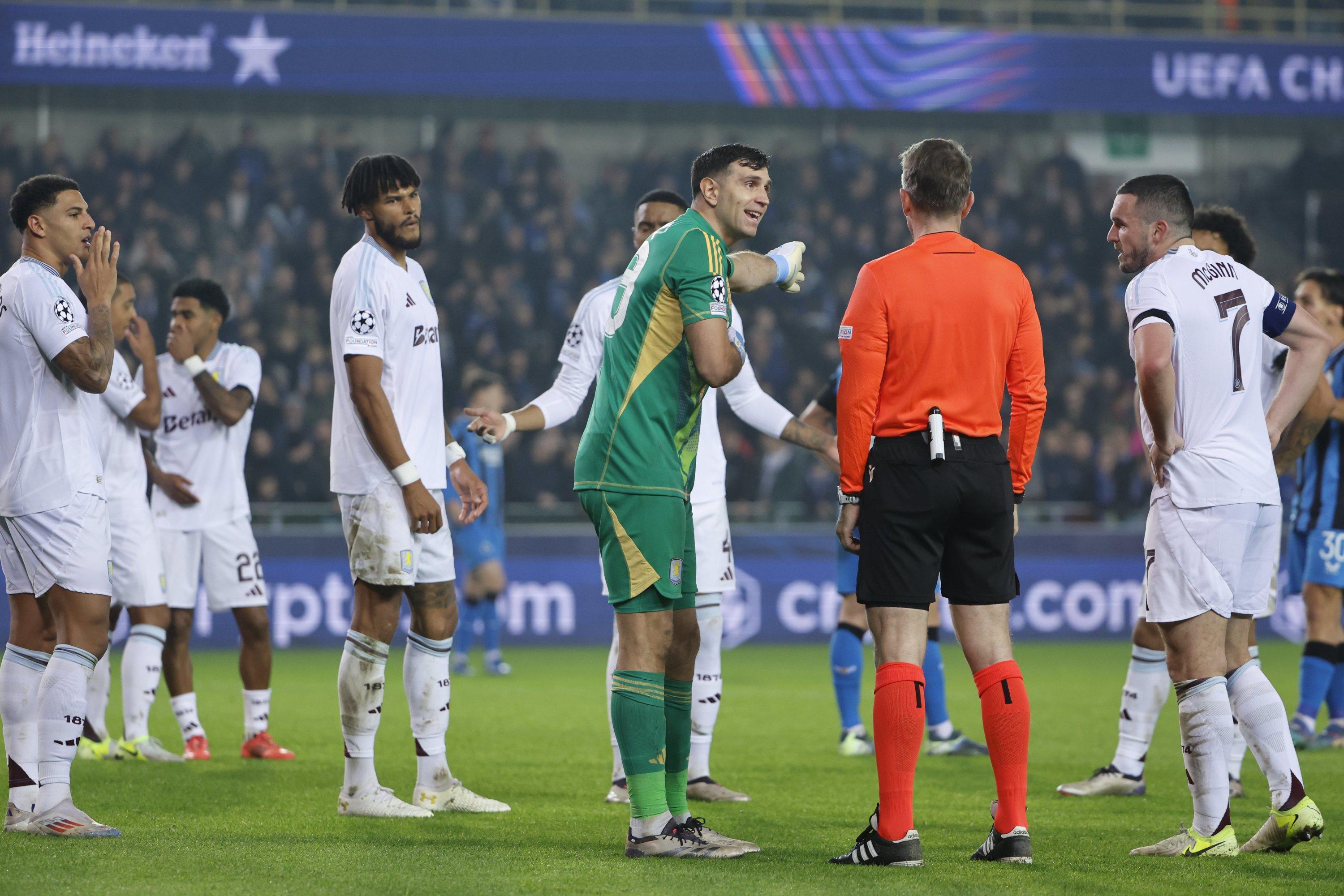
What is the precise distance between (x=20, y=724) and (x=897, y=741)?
10.8 ft

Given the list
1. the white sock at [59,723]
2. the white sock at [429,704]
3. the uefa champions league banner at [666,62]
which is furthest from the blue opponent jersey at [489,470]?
the white sock at [59,723]

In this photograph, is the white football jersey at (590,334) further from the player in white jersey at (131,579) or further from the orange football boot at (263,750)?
the orange football boot at (263,750)

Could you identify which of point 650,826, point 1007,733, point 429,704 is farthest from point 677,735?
point 429,704

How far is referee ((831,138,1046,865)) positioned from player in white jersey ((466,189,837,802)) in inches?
52.2

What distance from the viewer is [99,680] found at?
25.0 ft

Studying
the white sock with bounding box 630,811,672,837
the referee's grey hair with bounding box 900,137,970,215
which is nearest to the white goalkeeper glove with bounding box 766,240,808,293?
the referee's grey hair with bounding box 900,137,970,215

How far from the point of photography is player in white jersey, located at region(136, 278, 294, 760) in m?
7.70

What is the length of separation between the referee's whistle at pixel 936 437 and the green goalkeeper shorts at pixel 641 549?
0.86 metres

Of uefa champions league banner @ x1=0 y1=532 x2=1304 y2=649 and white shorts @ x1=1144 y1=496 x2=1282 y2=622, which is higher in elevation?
white shorts @ x1=1144 y1=496 x2=1282 y2=622

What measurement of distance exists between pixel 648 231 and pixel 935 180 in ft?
6.88

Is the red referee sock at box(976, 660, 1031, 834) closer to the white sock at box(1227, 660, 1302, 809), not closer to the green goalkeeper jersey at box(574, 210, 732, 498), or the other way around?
the white sock at box(1227, 660, 1302, 809)

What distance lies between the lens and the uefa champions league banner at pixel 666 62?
16.6 meters

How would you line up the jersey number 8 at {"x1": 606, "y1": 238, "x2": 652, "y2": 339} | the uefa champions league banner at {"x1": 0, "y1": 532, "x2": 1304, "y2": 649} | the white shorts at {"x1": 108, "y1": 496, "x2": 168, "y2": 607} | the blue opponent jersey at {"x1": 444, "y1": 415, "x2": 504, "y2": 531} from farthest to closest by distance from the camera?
the uefa champions league banner at {"x1": 0, "y1": 532, "x2": 1304, "y2": 649} → the blue opponent jersey at {"x1": 444, "y1": 415, "x2": 504, "y2": 531} → the white shorts at {"x1": 108, "y1": 496, "x2": 168, "y2": 607} → the jersey number 8 at {"x1": 606, "y1": 238, "x2": 652, "y2": 339}

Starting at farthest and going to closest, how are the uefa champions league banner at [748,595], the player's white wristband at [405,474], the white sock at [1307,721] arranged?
the uefa champions league banner at [748,595]
the white sock at [1307,721]
the player's white wristband at [405,474]
